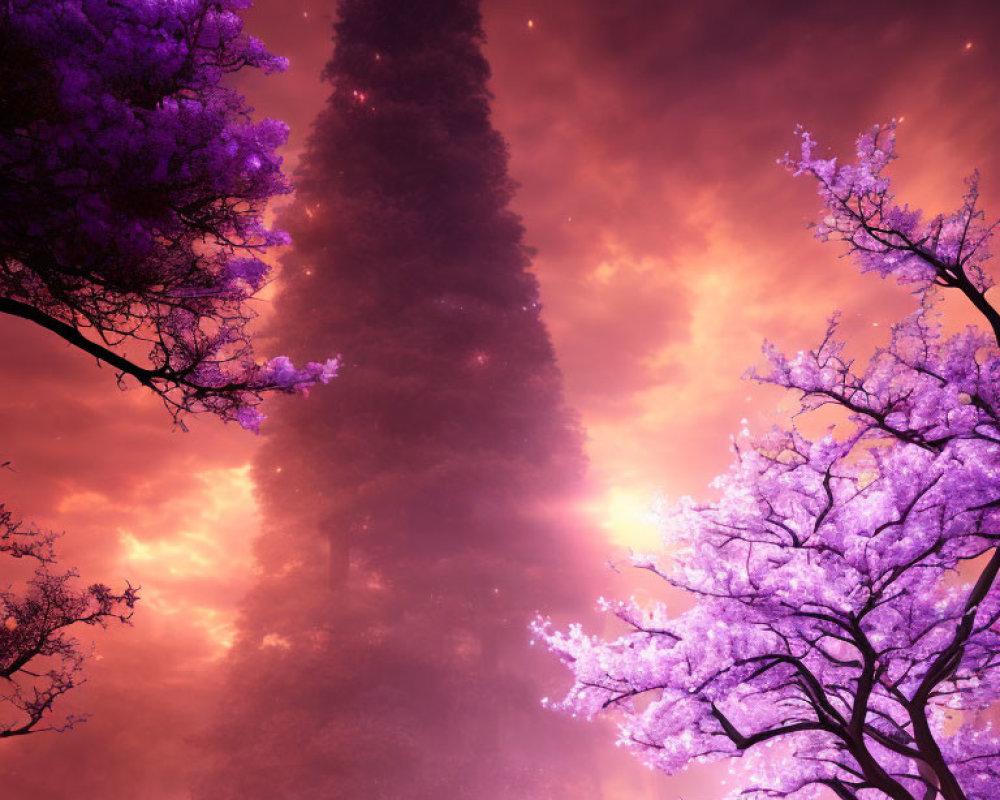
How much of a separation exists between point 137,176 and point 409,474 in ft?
33.5

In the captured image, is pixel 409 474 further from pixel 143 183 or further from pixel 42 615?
pixel 143 183

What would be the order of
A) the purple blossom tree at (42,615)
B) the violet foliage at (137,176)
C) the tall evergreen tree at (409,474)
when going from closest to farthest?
the violet foliage at (137,176) < the purple blossom tree at (42,615) < the tall evergreen tree at (409,474)

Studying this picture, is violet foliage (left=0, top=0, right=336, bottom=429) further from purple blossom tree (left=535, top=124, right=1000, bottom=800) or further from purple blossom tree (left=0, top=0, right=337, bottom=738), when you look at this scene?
purple blossom tree (left=535, top=124, right=1000, bottom=800)

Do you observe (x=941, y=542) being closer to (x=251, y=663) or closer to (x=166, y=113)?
(x=166, y=113)

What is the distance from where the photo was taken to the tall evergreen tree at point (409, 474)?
36.6 ft

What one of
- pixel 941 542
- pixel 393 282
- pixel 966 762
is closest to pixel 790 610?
pixel 941 542

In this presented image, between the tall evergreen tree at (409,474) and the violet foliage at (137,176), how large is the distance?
914 cm

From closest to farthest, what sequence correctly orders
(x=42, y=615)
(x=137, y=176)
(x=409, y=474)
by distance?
(x=137, y=176) → (x=42, y=615) → (x=409, y=474)

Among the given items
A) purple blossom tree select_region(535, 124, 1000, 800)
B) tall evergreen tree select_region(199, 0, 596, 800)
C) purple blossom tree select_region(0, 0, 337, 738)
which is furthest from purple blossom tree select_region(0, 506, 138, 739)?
tall evergreen tree select_region(199, 0, 596, 800)

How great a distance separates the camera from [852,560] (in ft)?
15.8

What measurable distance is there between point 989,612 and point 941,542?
5.53 feet

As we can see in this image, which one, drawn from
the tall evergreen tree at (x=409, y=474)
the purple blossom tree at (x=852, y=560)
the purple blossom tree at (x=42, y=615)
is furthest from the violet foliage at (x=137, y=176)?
the tall evergreen tree at (x=409, y=474)

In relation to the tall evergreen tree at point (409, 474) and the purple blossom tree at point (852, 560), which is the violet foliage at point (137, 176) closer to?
the purple blossom tree at point (852, 560)

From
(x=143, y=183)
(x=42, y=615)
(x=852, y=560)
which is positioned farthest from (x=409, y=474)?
(x=143, y=183)
